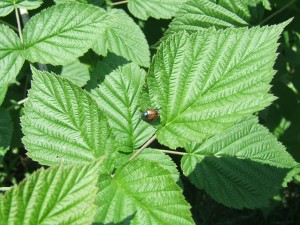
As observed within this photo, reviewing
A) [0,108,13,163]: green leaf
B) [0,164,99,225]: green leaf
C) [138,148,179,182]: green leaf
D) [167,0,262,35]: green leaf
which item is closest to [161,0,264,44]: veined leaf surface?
[167,0,262,35]: green leaf

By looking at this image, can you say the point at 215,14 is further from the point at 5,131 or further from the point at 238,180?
the point at 5,131

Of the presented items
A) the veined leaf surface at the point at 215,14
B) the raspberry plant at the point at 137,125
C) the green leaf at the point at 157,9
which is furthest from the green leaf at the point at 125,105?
the green leaf at the point at 157,9

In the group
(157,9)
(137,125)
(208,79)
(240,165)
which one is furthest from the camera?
(157,9)

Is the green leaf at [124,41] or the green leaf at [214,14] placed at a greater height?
the green leaf at [214,14]

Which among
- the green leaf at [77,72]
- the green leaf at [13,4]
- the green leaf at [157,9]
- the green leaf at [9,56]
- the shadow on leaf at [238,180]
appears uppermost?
the green leaf at [13,4]

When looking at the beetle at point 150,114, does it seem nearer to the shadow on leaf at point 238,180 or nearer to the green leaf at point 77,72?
the shadow on leaf at point 238,180

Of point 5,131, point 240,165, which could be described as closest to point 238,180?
point 240,165
